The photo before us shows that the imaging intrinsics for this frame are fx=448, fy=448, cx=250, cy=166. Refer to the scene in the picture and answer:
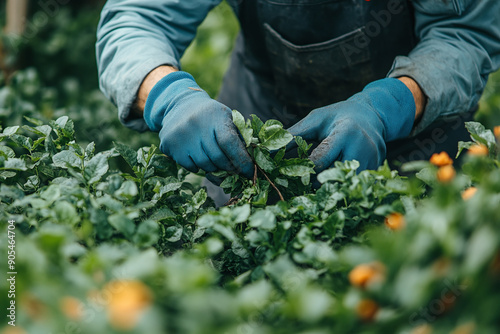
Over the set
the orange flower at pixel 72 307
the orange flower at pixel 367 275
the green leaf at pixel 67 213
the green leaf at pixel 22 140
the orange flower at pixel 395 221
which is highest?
the orange flower at pixel 367 275

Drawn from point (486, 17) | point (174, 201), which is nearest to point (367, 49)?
point (486, 17)

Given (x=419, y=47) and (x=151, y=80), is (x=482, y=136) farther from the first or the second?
(x=151, y=80)

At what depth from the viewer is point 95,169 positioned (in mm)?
1134

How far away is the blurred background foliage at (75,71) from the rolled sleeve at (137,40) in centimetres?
53

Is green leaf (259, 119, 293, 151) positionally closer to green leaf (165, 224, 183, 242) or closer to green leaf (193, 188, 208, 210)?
green leaf (193, 188, 208, 210)

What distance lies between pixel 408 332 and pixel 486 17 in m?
1.49

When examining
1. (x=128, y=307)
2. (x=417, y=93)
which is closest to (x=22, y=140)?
(x=128, y=307)

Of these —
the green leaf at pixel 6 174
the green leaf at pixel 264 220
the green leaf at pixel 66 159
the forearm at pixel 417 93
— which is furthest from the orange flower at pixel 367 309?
the forearm at pixel 417 93

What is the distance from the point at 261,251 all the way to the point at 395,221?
336mm

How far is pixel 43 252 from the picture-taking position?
0.69 metres

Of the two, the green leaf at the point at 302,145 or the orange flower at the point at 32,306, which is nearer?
the orange flower at the point at 32,306

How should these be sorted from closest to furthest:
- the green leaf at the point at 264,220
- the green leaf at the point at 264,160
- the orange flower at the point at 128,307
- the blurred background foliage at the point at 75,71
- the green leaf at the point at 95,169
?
1. the orange flower at the point at 128,307
2. the green leaf at the point at 264,220
3. the green leaf at the point at 95,169
4. the green leaf at the point at 264,160
5. the blurred background foliage at the point at 75,71

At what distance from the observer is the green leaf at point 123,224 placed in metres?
0.88

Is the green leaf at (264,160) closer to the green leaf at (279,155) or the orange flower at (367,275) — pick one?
the green leaf at (279,155)
